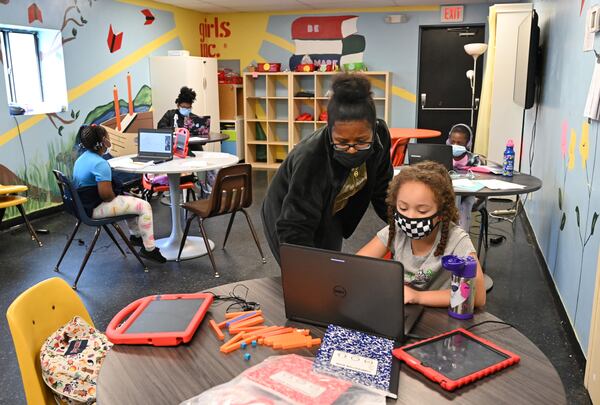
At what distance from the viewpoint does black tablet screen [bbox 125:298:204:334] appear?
1406 mm

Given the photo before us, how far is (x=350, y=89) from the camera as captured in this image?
153 centimetres

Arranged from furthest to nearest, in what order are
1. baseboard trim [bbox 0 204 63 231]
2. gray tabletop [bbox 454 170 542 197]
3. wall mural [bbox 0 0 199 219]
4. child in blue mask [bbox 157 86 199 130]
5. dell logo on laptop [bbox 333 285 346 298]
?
1. child in blue mask [bbox 157 86 199 130]
2. wall mural [bbox 0 0 199 219]
3. baseboard trim [bbox 0 204 63 231]
4. gray tabletop [bbox 454 170 542 197]
5. dell logo on laptop [bbox 333 285 346 298]

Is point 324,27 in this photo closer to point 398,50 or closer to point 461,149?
point 398,50

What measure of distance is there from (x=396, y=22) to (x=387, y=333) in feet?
23.8

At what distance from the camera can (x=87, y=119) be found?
6.20 meters

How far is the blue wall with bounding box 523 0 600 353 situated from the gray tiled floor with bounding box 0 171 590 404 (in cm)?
15

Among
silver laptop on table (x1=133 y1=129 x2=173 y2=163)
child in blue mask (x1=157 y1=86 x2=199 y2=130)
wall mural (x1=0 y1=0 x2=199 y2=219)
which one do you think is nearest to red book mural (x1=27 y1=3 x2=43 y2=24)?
wall mural (x1=0 y1=0 x2=199 y2=219)

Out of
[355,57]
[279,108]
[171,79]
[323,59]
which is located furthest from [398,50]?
[171,79]

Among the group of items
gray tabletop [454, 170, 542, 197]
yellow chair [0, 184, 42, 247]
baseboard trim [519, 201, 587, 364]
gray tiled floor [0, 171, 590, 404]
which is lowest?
gray tiled floor [0, 171, 590, 404]

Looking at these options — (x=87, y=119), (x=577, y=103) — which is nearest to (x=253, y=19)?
(x=87, y=119)

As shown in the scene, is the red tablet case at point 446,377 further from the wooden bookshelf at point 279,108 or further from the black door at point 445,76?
the wooden bookshelf at point 279,108

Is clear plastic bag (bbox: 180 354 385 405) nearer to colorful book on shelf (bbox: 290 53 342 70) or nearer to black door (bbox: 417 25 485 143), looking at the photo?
black door (bbox: 417 25 485 143)

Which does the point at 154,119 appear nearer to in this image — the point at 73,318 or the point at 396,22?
the point at 396,22

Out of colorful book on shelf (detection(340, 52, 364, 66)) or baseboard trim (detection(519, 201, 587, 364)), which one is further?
colorful book on shelf (detection(340, 52, 364, 66))
